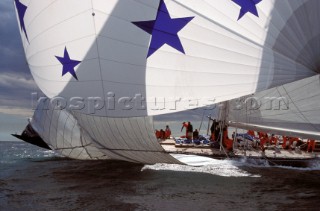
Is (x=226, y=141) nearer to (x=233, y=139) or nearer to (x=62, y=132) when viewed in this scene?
(x=233, y=139)

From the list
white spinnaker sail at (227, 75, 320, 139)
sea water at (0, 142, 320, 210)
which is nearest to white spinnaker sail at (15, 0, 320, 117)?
white spinnaker sail at (227, 75, 320, 139)

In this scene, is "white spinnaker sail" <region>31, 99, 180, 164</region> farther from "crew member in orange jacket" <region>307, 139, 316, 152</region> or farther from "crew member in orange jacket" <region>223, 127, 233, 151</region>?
"crew member in orange jacket" <region>307, 139, 316, 152</region>

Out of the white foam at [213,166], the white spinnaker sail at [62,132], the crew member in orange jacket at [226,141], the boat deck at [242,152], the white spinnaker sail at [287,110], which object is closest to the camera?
the white spinnaker sail at [287,110]

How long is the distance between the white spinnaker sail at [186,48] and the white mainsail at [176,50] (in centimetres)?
3

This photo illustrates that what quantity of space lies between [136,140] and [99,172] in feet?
12.4

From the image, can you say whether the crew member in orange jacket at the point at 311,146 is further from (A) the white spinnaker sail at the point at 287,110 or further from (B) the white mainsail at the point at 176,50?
(B) the white mainsail at the point at 176,50

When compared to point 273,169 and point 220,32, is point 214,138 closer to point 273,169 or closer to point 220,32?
point 273,169

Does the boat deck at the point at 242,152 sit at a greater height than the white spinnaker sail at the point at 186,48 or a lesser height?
lesser

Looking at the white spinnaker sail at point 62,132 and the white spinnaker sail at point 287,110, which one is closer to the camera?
the white spinnaker sail at point 287,110

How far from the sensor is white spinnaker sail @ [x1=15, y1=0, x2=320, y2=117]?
11055mm

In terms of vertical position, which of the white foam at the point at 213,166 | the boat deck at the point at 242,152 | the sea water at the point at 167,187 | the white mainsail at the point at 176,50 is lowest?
the sea water at the point at 167,187

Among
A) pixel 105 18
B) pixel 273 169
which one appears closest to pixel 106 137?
pixel 105 18

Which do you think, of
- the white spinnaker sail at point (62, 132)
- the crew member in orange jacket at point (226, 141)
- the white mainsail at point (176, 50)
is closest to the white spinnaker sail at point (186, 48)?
the white mainsail at point (176, 50)

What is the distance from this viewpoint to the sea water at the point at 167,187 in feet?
34.7
